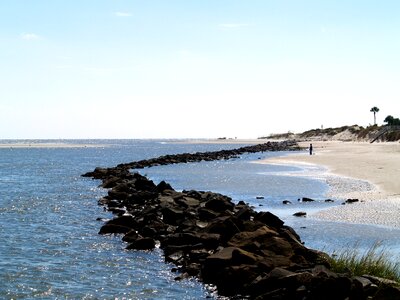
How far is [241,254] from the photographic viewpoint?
579 inches

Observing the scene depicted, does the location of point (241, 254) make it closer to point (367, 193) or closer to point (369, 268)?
point (369, 268)

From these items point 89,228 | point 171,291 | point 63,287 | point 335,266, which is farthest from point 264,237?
point 89,228

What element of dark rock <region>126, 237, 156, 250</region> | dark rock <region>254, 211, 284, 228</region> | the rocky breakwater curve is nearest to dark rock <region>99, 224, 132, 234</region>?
the rocky breakwater curve

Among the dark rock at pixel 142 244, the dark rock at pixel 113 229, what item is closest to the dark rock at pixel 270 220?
the dark rock at pixel 142 244

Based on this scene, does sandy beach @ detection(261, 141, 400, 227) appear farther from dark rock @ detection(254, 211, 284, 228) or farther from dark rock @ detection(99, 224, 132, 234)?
dark rock @ detection(99, 224, 132, 234)

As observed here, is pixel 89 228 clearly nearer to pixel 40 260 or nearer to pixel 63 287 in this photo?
pixel 40 260

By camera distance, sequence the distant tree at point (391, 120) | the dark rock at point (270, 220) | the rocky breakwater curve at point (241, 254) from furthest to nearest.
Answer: the distant tree at point (391, 120) < the dark rock at point (270, 220) < the rocky breakwater curve at point (241, 254)

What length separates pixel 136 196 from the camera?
33.9 m

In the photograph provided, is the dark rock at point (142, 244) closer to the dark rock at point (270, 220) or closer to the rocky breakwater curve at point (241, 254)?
the rocky breakwater curve at point (241, 254)

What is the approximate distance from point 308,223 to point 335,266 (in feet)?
30.3

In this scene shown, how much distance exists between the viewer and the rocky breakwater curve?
11953mm

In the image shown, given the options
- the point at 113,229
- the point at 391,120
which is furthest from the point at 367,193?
the point at 391,120

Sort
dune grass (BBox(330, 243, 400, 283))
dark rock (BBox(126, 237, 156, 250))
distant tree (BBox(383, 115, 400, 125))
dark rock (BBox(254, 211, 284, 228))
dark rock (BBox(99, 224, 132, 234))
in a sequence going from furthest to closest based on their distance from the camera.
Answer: distant tree (BBox(383, 115, 400, 125))
dark rock (BBox(99, 224, 132, 234))
dark rock (BBox(126, 237, 156, 250))
dark rock (BBox(254, 211, 284, 228))
dune grass (BBox(330, 243, 400, 283))

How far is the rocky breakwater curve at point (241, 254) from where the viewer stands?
12.0 m
